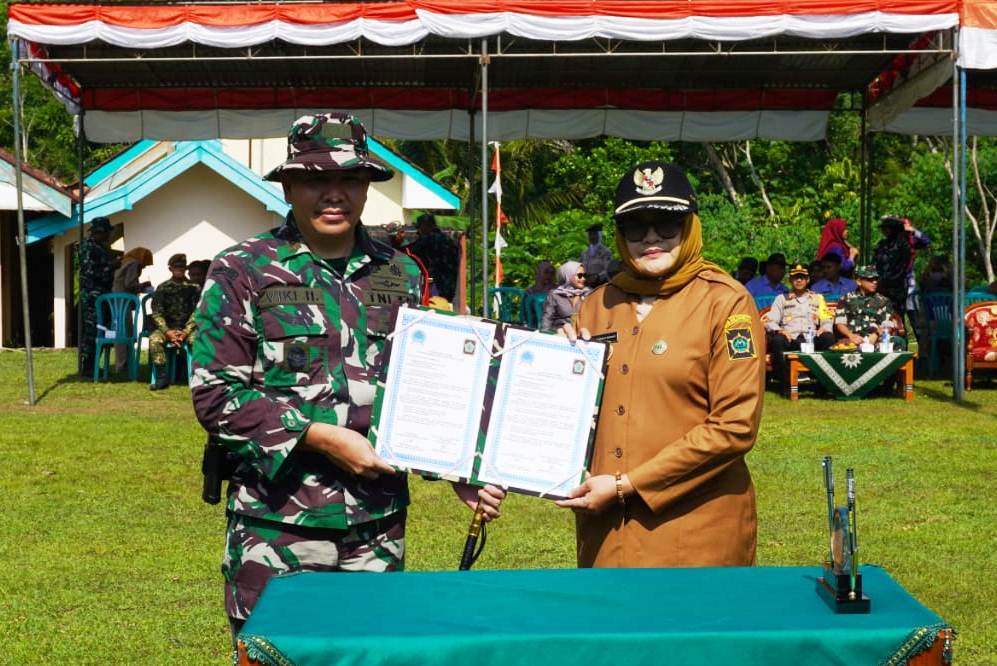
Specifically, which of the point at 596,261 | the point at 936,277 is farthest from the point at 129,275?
the point at 936,277

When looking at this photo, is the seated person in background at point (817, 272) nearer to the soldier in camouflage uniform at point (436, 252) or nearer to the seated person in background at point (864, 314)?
the seated person in background at point (864, 314)

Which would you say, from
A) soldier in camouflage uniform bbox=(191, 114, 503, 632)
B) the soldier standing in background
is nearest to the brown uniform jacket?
soldier in camouflage uniform bbox=(191, 114, 503, 632)

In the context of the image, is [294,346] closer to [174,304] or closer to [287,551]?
[287,551]

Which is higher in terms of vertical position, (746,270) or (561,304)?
(746,270)

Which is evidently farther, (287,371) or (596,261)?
(596,261)

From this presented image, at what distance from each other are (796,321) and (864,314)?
709mm

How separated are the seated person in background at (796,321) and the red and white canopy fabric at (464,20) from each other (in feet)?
9.64

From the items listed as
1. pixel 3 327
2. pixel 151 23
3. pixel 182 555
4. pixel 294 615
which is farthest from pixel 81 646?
pixel 3 327

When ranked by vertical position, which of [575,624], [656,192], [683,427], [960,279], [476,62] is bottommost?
[575,624]

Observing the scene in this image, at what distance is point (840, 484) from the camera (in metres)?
9.59

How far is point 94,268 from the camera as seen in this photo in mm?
17297

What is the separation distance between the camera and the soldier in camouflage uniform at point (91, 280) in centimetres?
1698

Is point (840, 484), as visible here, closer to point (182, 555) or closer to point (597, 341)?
point (182, 555)

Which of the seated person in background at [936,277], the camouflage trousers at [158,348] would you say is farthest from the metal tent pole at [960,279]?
the camouflage trousers at [158,348]
